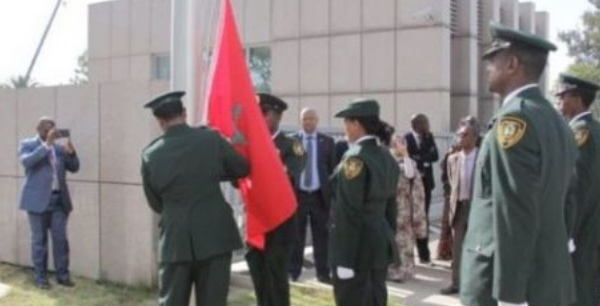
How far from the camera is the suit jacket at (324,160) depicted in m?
7.41

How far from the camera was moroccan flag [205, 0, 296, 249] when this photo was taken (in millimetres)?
4785

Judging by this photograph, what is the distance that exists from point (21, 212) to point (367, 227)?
551 centimetres

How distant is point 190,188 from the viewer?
4.32m

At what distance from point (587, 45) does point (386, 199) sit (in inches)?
1324

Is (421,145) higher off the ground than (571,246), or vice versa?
(421,145)

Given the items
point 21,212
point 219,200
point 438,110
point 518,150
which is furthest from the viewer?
point 438,110

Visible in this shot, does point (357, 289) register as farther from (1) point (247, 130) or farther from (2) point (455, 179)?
(2) point (455, 179)

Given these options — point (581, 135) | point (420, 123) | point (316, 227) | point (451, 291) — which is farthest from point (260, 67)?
point (581, 135)

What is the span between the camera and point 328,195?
7.41m

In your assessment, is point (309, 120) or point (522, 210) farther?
point (309, 120)

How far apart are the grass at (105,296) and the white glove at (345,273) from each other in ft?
6.76

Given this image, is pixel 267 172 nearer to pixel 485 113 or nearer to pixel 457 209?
pixel 457 209

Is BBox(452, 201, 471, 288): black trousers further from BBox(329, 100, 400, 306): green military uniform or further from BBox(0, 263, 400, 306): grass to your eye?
BBox(329, 100, 400, 306): green military uniform

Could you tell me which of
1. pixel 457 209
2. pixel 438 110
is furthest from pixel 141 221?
pixel 438 110
